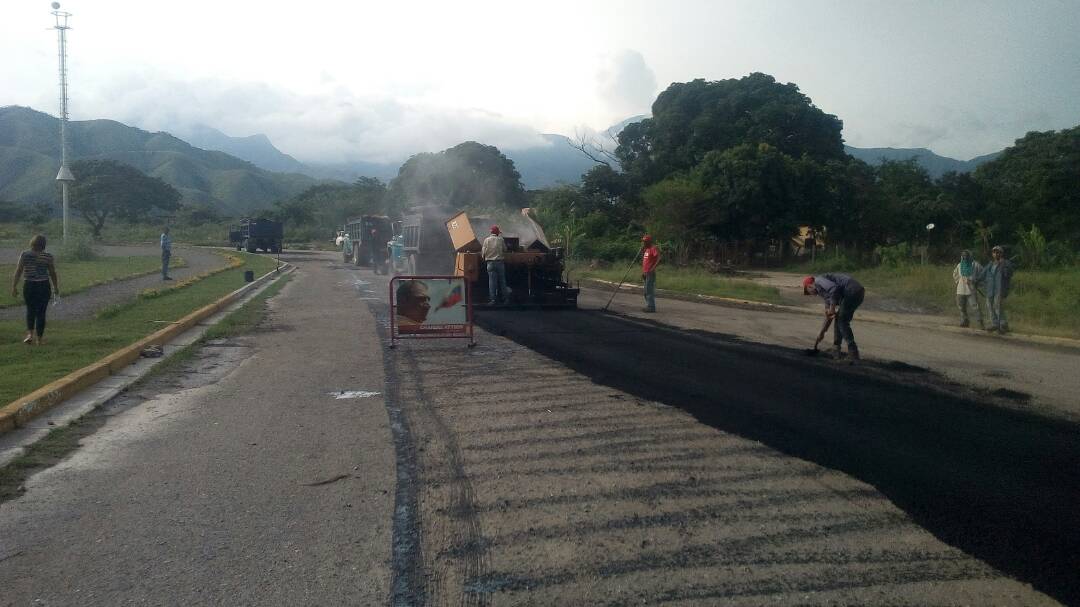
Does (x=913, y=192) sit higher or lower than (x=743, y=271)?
higher

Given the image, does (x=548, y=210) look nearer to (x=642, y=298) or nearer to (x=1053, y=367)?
(x=642, y=298)

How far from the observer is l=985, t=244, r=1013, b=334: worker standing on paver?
585 inches

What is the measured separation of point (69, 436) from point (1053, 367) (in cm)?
1179

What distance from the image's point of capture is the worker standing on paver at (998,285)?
48.7 feet

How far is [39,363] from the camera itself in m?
9.29

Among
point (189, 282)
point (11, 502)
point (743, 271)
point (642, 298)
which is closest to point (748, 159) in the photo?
point (743, 271)

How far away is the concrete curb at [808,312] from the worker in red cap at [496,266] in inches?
270

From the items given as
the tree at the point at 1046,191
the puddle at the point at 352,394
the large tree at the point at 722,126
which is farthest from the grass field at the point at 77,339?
the tree at the point at 1046,191

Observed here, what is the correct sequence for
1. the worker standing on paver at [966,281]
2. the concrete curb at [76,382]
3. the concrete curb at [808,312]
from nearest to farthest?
the concrete curb at [76,382]
the concrete curb at [808,312]
the worker standing on paver at [966,281]

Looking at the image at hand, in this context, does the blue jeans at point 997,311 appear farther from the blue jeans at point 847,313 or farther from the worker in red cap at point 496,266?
the worker in red cap at point 496,266

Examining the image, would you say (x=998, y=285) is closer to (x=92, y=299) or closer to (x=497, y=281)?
(x=497, y=281)

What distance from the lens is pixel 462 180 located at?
3728 centimetres

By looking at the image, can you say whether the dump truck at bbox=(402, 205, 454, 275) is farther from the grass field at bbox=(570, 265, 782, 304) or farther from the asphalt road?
the asphalt road

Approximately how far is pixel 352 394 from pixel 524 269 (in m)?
9.35
